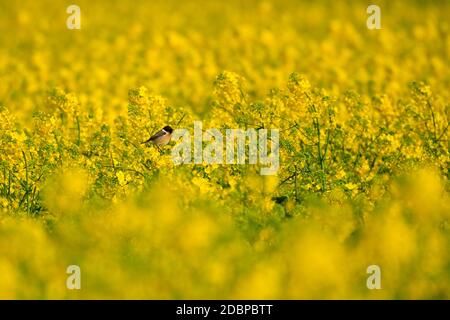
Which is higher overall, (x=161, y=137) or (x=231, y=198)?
(x=161, y=137)

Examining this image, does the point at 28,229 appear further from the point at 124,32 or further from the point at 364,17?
the point at 364,17

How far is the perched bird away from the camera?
6.23 metres

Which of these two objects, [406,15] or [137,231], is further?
[406,15]

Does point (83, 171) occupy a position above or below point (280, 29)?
below

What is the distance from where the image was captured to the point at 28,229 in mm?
4848

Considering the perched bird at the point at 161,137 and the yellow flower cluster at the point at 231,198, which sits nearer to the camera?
the yellow flower cluster at the point at 231,198

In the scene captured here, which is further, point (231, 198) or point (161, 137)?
point (161, 137)

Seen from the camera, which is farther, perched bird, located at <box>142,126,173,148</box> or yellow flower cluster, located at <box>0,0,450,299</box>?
perched bird, located at <box>142,126,173,148</box>

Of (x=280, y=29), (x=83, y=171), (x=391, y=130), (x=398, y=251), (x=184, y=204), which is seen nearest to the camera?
(x=398, y=251)

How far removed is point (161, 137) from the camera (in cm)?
623

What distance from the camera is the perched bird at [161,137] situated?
6227mm

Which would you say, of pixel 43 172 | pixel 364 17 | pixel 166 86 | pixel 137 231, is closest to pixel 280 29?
pixel 364 17
